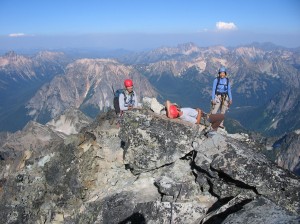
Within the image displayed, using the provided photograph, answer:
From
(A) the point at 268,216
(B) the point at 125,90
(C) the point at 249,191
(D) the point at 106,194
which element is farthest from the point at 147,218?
(B) the point at 125,90

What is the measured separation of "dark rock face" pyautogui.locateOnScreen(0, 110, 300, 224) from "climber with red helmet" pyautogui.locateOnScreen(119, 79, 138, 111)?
176 cm

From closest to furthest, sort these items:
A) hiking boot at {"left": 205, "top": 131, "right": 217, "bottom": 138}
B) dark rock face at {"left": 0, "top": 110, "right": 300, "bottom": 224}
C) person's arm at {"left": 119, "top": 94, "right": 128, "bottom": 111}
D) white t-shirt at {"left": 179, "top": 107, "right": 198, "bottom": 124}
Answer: dark rock face at {"left": 0, "top": 110, "right": 300, "bottom": 224} < hiking boot at {"left": 205, "top": 131, "right": 217, "bottom": 138} < white t-shirt at {"left": 179, "top": 107, "right": 198, "bottom": 124} < person's arm at {"left": 119, "top": 94, "right": 128, "bottom": 111}

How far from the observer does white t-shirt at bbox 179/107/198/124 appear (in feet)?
67.6

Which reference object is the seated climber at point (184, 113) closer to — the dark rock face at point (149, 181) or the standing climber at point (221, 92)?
the dark rock face at point (149, 181)

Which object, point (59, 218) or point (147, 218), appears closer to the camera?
point (147, 218)

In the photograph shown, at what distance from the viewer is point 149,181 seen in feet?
61.4

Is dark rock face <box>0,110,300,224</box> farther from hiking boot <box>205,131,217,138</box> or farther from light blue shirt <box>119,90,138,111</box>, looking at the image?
light blue shirt <box>119,90,138,111</box>

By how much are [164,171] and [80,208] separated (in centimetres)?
524

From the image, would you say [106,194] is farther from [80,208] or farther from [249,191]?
[249,191]

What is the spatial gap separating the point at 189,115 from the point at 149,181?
4.87 metres

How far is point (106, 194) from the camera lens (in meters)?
19.0

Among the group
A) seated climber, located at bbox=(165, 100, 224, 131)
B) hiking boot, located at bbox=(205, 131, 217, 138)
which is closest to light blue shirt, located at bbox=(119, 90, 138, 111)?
seated climber, located at bbox=(165, 100, 224, 131)

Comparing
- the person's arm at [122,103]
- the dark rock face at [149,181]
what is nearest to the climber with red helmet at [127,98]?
the person's arm at [122,103]

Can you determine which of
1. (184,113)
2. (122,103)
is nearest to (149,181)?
(184,113)
